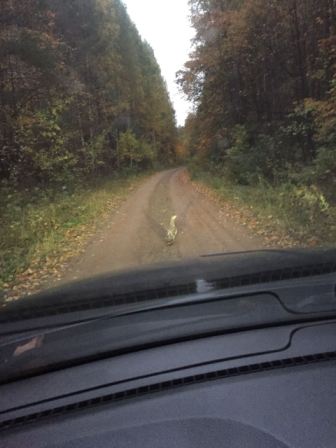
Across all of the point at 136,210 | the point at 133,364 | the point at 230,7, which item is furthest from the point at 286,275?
the point at 230,7

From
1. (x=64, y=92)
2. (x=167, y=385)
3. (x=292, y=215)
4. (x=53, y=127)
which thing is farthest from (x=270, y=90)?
(x=167, y=385)

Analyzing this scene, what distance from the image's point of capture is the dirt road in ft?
32.6

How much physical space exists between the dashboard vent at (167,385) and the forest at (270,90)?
9795 millimetres

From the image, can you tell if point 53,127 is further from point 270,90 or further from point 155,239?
point 155,239

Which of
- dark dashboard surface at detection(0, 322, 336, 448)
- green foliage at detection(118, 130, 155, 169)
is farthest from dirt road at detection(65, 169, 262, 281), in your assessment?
green foliage at detection(118, 130, 155, 169)

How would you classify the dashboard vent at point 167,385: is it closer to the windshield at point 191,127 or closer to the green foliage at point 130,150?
the windshield at point 191,127

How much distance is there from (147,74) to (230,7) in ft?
108

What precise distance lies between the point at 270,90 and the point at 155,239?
15.3m

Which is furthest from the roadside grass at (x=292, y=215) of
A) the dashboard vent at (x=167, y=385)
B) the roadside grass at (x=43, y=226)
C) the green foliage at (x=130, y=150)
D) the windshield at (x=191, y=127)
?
the green foliage at (x=130, y=150)

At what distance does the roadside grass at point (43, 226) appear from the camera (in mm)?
10211

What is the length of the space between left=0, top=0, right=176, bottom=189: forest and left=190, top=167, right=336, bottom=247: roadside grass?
8542mm

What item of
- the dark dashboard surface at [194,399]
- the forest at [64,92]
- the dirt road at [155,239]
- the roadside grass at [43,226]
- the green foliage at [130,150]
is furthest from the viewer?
the green foliage at [130,150]

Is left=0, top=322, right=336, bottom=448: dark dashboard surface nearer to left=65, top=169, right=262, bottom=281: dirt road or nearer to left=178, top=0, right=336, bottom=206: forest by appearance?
left=65, top=169, right=262, bottom=281: dirt road

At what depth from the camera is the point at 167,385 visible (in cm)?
242
